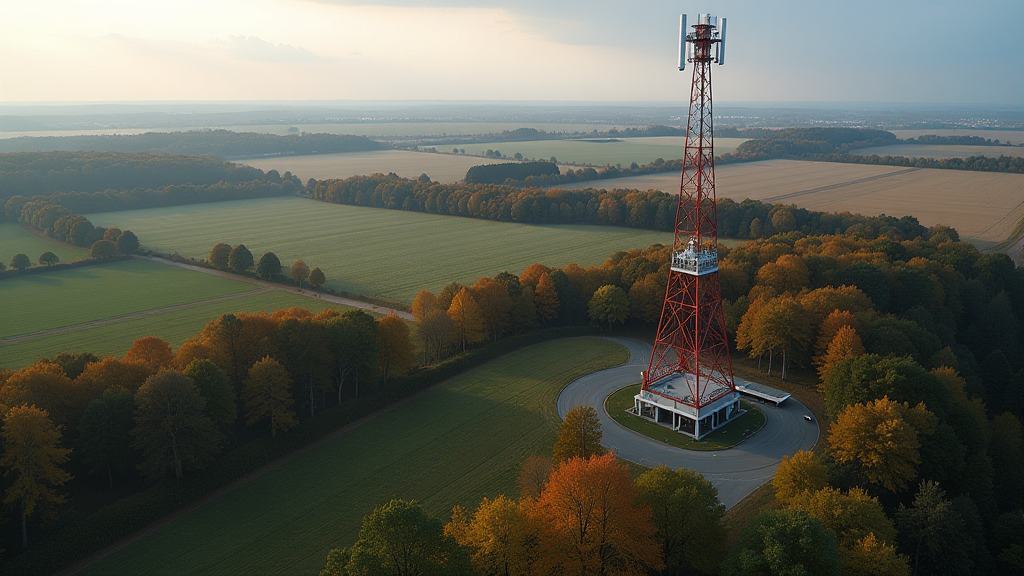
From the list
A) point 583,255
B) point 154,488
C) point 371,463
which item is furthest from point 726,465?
point 583,255

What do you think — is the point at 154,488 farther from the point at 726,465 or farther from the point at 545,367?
the point at 726,465

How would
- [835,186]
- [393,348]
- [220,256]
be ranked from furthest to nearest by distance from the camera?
[835,186] < [220,256] < [393,348]

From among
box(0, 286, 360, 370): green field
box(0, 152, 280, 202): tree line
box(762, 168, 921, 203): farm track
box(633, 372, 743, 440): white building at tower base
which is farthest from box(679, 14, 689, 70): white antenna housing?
box(0, 152, 280, 202): tree line

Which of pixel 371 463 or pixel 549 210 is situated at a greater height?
pixel 549 210

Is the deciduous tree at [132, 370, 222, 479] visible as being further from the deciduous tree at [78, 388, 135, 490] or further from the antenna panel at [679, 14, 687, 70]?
the antenna panel at [679, 14, 687, 70]

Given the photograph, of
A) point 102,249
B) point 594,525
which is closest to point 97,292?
point 102,249

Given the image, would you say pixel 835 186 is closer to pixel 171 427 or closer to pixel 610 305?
pixel 610 305
